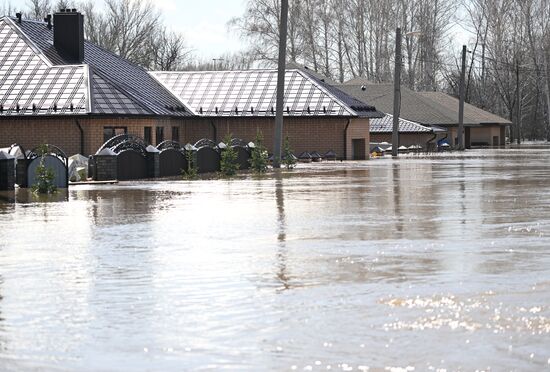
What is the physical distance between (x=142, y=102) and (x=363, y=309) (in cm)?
4421

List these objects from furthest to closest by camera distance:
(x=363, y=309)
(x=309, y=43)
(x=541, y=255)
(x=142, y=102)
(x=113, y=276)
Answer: (x=309, y=43) → (x=142, y=102) → (x=541, y=255) → (x=113, y=276) → (x=363, y=309)

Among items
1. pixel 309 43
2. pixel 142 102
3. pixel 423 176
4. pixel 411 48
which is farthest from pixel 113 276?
pixel 411 48

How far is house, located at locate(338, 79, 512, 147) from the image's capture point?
102 meters

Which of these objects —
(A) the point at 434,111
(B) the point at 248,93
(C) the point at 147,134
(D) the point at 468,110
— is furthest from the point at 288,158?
(D) the point at 468,110

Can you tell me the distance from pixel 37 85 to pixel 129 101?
3652mm

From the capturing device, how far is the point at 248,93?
227 ft

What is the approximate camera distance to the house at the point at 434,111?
102 metres

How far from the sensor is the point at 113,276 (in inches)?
561

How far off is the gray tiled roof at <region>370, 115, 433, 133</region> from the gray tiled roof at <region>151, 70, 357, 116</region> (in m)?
21.3

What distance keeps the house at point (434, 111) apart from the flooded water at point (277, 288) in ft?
251

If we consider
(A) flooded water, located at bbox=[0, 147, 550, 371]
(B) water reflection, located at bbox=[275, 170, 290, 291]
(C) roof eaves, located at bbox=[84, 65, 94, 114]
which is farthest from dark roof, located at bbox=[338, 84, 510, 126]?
(A) flooded water, located at bbox=[0, 147, 550, 371]

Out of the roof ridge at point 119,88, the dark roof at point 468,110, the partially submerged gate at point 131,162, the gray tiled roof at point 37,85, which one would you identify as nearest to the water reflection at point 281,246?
the partially submerged gate at point 131,162

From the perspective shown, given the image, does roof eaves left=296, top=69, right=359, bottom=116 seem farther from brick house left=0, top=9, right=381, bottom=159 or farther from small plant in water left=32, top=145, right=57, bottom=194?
small plant in water left=32, top=145, right=57, bottom=194

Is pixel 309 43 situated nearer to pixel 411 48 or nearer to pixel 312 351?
pixel 411 48
